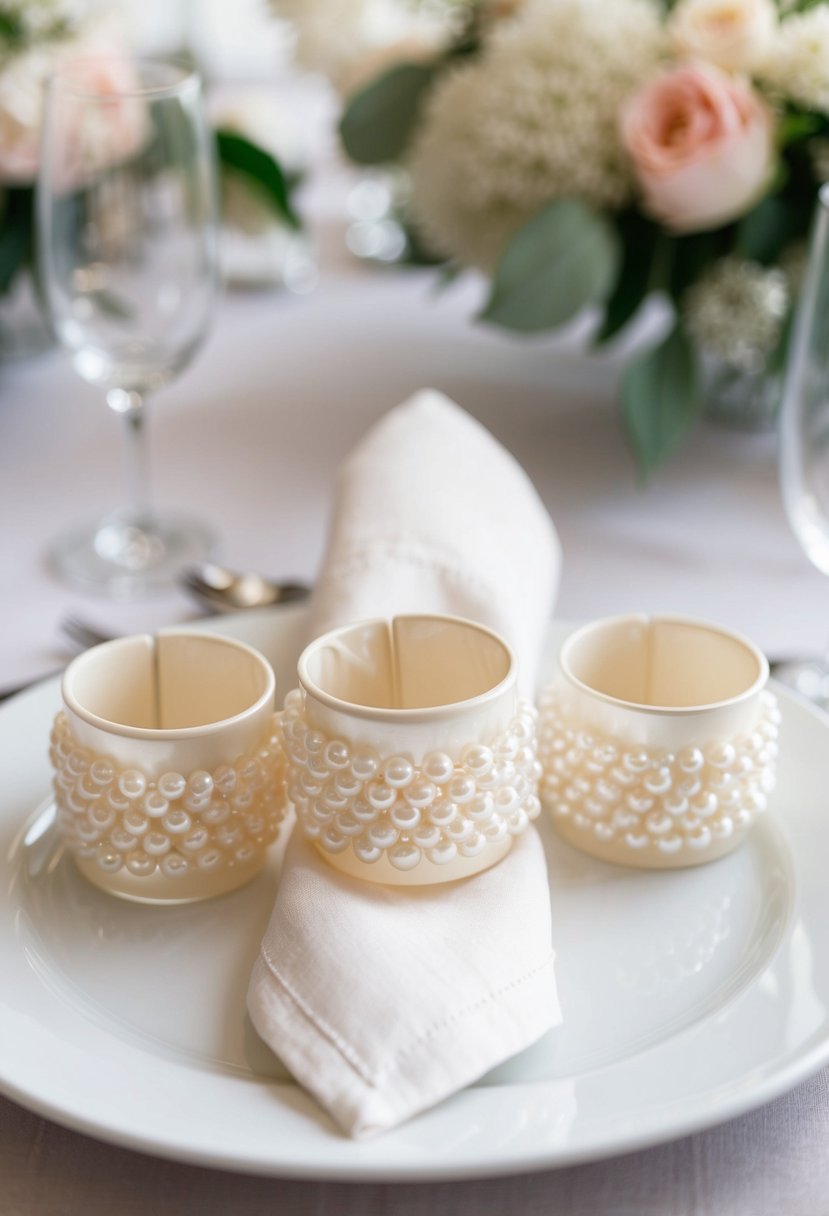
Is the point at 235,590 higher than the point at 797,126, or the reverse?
the point at 797,126

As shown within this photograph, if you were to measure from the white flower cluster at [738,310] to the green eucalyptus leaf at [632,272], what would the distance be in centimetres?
4

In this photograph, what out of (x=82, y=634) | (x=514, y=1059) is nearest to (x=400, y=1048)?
(x=514, y=1059)

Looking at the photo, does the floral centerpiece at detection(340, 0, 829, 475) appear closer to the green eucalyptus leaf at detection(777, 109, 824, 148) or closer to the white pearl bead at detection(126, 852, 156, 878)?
the green eucalyptus leaf at detection(777, 109, 824, 148)

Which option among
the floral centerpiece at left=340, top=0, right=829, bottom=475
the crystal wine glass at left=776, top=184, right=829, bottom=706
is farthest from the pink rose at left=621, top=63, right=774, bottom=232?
the crystal wine glass at left=776, top=184, right=829, bottom=706

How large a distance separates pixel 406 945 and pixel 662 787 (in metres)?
0.11

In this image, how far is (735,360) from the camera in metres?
0.84

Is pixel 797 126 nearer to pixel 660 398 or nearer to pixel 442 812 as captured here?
pixel 660 398

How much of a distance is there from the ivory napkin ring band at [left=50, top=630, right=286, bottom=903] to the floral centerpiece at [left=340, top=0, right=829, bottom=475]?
0.42 m

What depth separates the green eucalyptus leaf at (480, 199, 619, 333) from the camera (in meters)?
0.81

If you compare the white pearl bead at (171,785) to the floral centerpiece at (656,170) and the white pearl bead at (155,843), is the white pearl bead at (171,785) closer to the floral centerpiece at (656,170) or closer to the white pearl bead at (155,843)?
the white pearl bead at (155,843)

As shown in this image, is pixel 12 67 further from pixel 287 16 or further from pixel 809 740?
pixel 809 740

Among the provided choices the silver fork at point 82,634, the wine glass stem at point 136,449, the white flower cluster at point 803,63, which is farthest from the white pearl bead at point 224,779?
the white flower cluster at point 803,63

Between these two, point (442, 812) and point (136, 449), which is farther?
point (136, 449)

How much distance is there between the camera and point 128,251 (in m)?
0.76
